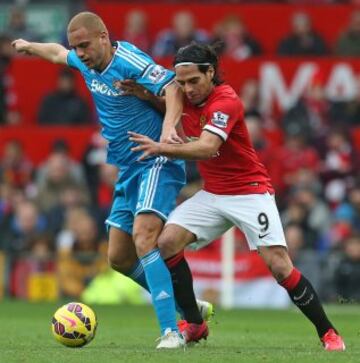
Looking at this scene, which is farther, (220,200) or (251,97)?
(251,97)

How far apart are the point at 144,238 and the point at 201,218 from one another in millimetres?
461

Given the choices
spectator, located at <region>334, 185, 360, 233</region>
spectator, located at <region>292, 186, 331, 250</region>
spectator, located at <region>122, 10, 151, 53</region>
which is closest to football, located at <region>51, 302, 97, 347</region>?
spectator, located at <region>292, 186, 331, 250</region>

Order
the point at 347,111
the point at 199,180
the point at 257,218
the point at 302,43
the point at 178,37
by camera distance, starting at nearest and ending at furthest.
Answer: the point at 257,218 → the point at 199,180 → the point at 347,111 → the point at 178,37 → the point at 302,43

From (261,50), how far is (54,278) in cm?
543

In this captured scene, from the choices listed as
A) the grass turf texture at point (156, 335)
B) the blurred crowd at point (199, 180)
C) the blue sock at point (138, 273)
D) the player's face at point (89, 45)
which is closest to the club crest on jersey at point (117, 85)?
the player's face at point (89, 45)

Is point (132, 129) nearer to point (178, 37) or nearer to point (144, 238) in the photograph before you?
point (144, 238)

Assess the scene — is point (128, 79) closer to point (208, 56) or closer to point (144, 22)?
point (208, 56)

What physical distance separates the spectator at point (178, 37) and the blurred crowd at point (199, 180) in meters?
0.02

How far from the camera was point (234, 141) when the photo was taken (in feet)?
34.0

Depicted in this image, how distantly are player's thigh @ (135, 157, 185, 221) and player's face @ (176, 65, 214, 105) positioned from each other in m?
0.69

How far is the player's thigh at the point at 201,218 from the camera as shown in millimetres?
10453

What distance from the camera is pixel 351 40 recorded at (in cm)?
2150

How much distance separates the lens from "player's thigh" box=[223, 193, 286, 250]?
1025 cm

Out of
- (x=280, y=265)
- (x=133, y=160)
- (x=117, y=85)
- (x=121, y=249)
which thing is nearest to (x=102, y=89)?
(x=117, y=85)
